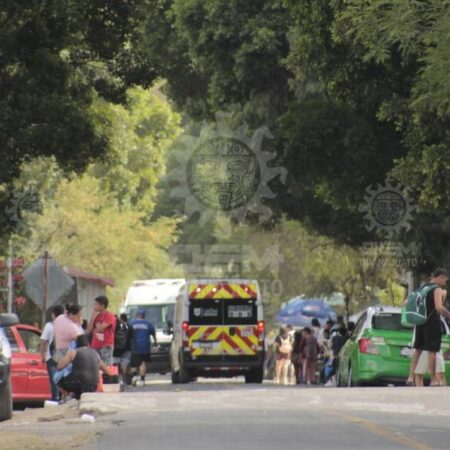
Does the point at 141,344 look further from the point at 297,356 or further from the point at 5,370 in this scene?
the point at 5,370

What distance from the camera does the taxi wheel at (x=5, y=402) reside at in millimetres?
21734

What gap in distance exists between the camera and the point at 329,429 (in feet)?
52.7

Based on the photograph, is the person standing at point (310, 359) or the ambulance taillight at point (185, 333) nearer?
the ambulance taillight at point (185, 333)

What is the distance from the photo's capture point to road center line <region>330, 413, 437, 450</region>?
14.2m

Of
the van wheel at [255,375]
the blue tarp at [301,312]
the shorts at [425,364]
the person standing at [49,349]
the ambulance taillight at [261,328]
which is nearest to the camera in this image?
the shorts at [425,364]

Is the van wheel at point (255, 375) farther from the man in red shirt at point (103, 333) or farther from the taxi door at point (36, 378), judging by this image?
the taxi door at point (36, 378)

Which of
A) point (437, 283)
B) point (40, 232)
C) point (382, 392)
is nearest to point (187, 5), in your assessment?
point (437, 283)

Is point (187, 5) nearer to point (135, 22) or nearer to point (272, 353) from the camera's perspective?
point (135, 22)

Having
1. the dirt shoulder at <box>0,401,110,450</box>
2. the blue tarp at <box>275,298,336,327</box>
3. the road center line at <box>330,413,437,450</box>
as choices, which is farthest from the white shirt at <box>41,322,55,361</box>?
the blue tarp at <box>275,298,336,327</box>

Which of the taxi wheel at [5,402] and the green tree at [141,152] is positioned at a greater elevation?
the green tree at [141,152]

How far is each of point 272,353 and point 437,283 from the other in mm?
33673

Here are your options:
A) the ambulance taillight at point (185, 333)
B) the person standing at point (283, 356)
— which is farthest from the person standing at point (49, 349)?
the person standing at point (283, 356)

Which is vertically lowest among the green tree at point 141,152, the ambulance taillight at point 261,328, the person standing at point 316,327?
the ambulance taillight at point 261,328

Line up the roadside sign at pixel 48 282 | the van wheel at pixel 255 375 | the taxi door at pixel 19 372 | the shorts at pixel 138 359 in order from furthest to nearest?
the van wheel at pixel 255 375
the shorts at pixel 138 359
the roadside sign at pixel 48 282
the taxi door at pixel 19 372
